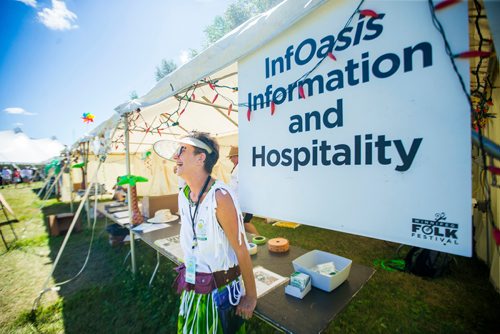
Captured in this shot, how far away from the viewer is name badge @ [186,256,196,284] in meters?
1.51

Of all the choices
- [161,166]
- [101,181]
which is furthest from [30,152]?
[161,166]

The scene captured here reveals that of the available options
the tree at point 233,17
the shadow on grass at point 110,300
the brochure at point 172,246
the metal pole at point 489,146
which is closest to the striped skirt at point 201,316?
the brochure at point 172,246

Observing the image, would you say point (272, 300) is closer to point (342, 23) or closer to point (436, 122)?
point (436, 122)

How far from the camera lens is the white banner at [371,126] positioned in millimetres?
751

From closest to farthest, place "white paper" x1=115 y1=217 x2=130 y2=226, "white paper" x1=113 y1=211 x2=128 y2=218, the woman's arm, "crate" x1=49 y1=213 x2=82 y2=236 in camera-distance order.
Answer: the woman's arm, "white paper" x1=115 y1=217 x2=130 y2=226, "white paper" x1=113 y1=211 x2=128 y2=218, "crate" x1=49 y1=213 x2=82 y2=236

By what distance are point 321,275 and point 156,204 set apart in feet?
12.2

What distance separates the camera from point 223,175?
27.4 feet

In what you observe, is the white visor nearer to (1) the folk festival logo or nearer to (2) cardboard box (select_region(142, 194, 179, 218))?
(1) the folk festival logo

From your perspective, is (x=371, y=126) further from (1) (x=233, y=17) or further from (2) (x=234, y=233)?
(1) (x=233, y=17)

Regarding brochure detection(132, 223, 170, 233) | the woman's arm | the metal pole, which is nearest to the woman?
the woman's arm

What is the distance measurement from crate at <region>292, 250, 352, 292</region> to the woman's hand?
48 cm

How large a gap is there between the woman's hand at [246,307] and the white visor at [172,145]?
1.15 m

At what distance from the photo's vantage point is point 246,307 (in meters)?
1.46

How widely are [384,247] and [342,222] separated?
A: 4524mm
